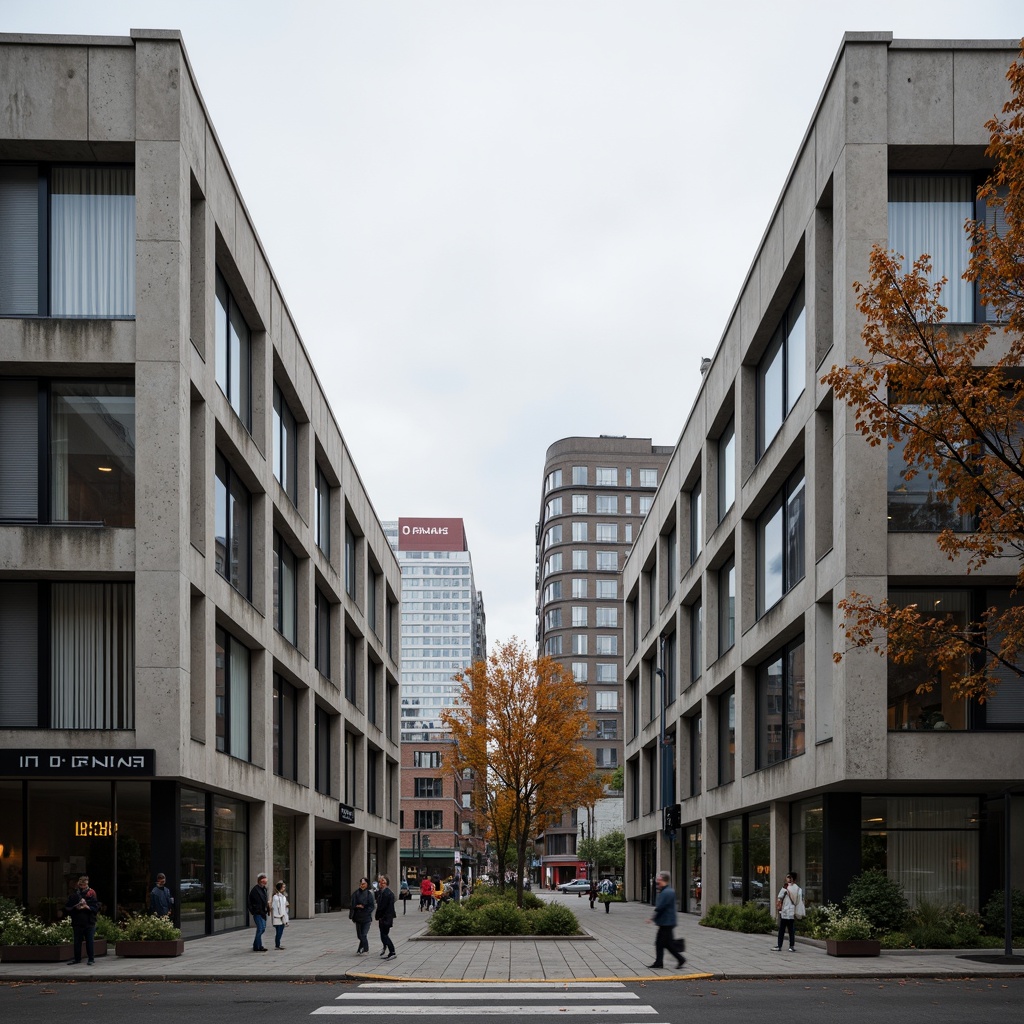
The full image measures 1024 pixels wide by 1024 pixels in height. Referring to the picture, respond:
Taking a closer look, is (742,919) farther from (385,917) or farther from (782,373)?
(782,373)

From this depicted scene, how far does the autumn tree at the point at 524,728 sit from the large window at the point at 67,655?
80.2 feet

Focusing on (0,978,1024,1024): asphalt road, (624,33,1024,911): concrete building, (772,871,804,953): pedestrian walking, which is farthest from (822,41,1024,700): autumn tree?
(772,871,804,953): pedestrian walking

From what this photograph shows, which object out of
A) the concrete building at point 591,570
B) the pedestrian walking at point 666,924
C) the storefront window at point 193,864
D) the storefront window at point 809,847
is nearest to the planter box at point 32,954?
the storefront window at point 193,864

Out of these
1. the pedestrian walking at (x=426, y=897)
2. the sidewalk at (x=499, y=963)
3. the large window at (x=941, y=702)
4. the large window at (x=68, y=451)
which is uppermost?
the large window at (x=68, y=451)

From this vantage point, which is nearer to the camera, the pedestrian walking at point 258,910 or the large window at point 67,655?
the pedestrian walking at point 258,910

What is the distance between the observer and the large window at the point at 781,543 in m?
31.7

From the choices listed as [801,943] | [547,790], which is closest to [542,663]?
[547,790]

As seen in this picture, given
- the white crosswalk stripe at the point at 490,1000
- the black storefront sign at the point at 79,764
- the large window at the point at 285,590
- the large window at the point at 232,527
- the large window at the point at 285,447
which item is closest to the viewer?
the white crosswalk stripe at the point at 490,1000

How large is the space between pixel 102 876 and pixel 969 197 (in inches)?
961

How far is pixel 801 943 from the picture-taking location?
92.3 ft

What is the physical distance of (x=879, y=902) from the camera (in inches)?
1019

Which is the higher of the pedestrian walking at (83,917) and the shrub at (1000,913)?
the pedestrian walking at (83,917)

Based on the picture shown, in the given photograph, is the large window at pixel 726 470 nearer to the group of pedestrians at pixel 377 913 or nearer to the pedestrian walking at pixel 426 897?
the group of pedestrians at pixel 377 913

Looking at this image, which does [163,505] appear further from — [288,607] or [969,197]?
[969,197]
